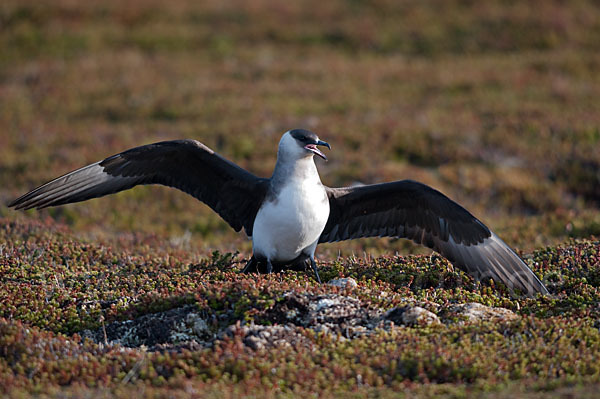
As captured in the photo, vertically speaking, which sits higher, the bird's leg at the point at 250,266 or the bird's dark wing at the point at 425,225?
the bird's dark wing at the point at 425,225

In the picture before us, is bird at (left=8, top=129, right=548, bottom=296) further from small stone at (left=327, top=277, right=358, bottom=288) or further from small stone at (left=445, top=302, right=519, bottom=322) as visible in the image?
small stone at (left=445, top=302, right=519, bottom=322)

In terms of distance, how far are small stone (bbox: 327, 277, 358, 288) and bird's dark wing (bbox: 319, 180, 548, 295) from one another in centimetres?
119

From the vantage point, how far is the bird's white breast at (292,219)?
7.45 m

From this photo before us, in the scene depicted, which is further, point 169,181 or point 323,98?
point 323,98

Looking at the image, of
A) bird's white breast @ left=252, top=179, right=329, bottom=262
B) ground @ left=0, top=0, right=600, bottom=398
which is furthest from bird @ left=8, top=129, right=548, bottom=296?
ground @ left=0, top=0, right=600, bottom=398

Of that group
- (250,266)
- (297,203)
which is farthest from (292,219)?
(250,266)

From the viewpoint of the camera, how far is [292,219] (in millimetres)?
7434

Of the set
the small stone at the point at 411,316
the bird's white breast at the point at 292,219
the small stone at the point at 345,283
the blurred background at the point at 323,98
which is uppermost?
the blurred background at the point at 323,98

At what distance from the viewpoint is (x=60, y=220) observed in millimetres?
12211

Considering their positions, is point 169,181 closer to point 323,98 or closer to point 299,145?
point 299,145

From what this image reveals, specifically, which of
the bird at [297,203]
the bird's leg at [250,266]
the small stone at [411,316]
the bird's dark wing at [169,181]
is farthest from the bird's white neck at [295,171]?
the small stone at [411,316]

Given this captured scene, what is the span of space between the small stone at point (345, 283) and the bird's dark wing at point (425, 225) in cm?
119

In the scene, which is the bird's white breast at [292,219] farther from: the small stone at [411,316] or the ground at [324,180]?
the small stone at [411,316]

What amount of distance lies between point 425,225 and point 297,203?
1.73 m
